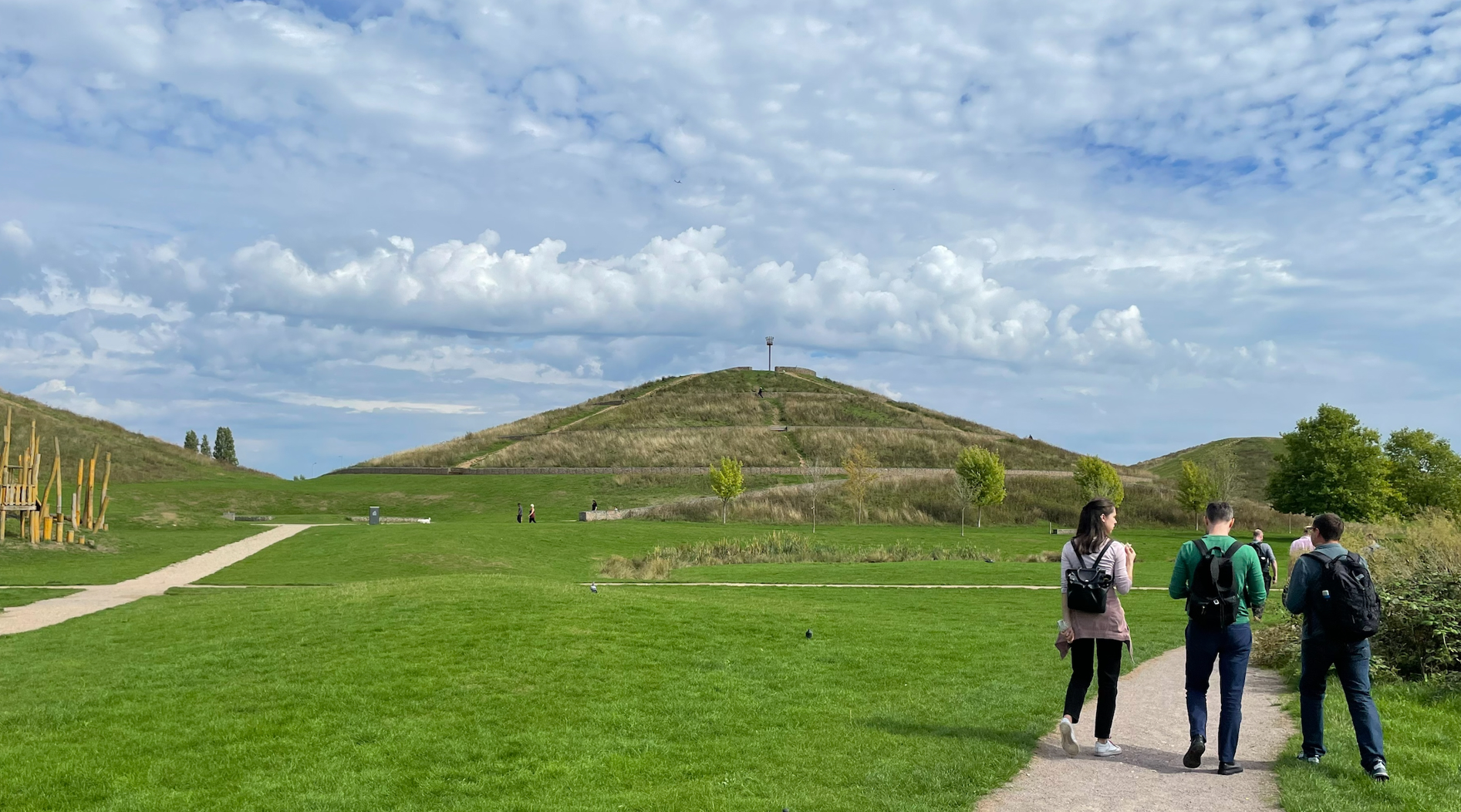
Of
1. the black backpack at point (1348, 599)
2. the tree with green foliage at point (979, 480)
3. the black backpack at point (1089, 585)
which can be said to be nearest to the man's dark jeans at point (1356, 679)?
the black backpack at point (1348, 599)

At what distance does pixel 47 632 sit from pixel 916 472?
63043mm

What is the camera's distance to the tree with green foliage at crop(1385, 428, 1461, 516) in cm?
5550

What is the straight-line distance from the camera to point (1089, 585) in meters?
7.97

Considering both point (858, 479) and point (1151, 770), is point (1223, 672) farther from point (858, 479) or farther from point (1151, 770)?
point (858, 479)

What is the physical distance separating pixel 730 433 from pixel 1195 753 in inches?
3310

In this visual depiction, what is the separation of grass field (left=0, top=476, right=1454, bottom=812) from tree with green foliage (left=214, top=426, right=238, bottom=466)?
8616cm

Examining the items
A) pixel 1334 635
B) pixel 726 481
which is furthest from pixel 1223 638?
pixel 726 481

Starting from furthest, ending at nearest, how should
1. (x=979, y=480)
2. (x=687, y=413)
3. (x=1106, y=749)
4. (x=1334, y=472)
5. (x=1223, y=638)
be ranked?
(x=687, y=413), (x=979, y=480), (x=1334, y=472), (x=1106, y=749), (x=1223, y=638)

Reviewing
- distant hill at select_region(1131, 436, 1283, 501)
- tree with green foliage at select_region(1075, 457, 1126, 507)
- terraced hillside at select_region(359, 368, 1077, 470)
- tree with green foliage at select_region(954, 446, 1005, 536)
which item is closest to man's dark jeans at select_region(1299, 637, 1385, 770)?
tree with green foliage at select_region(954, 446, 1005, 536)

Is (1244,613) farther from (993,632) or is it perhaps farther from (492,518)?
(492,518)

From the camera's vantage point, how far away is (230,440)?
10025 cm

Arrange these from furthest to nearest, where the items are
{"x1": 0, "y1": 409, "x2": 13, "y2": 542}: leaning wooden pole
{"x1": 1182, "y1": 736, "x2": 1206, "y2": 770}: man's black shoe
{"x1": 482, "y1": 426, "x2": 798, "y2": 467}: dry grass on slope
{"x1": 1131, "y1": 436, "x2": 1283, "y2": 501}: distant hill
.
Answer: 1. {"x1": 1131, "y1": 436, "x2": 1283, "y2": 501}: distant hill
2. {"x1": 482, "y1": 426, "x2": 798, "y2": 467}: dry grass on slope
3. {"x1": 0, "y1": 409, "x2": 13, "y2": 542}: leaning wooden pole
4. {"x1": 1182, "y1": 736, "x2": 1206, "y2": 770}: man's black shoe

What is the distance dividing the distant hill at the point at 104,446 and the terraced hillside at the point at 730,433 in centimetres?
1344

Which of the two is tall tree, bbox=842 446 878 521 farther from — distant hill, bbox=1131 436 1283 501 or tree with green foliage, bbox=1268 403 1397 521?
distant hill, bbox=1131 436 1283 501
